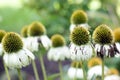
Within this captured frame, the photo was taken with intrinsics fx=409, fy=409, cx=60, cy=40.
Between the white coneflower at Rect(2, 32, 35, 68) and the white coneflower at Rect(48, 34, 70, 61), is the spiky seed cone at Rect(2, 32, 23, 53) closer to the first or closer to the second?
the white coneflower at Rect(2, 32, 35, 68)

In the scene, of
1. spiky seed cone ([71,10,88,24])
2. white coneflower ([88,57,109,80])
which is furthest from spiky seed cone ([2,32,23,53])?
white coneflower ([88,57,109,80])

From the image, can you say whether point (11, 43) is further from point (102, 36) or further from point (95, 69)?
point (95, 69)

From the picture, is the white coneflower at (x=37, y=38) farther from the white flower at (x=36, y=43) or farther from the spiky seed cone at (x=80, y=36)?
the spiky seed cone at (x=80, y=36)

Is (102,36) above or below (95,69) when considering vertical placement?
above

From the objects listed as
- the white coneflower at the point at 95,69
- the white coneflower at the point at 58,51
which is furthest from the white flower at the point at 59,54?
the white coneflower at the point at 95,69

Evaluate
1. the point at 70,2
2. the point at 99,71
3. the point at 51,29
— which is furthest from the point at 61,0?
the point at 99,71

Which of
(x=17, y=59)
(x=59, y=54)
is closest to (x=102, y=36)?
(x=17, y=59)
